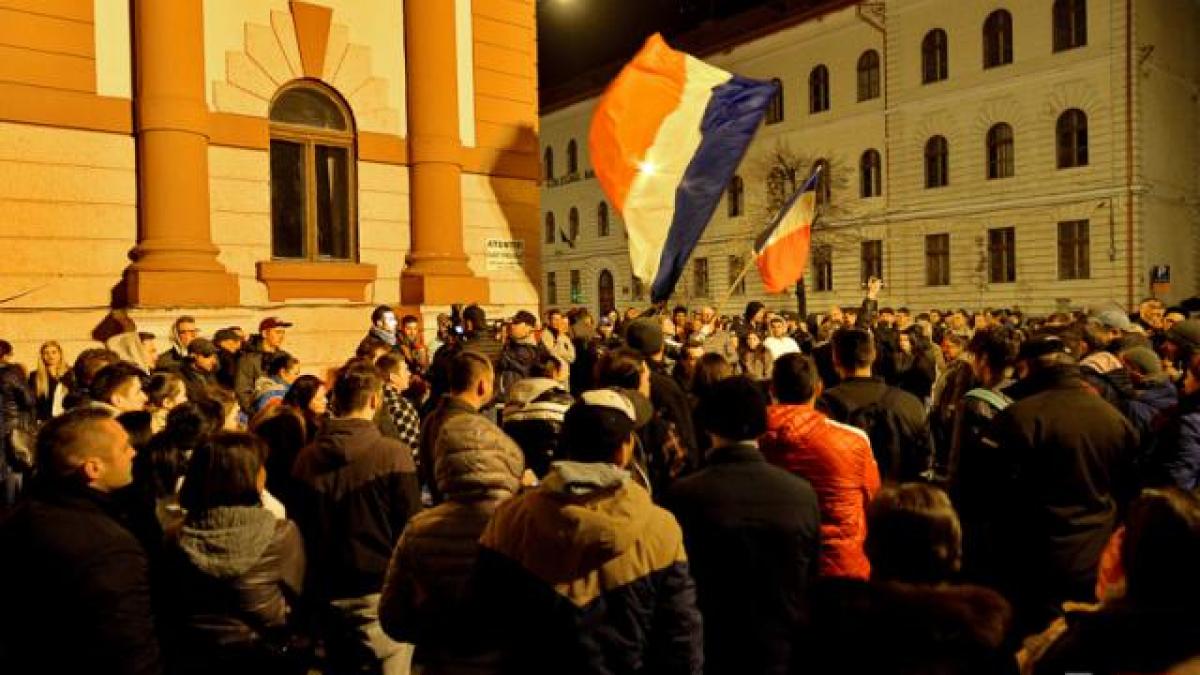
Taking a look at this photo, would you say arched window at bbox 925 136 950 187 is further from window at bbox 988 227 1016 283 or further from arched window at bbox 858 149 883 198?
window at bbox 988 227 1016 283

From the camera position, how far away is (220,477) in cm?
340

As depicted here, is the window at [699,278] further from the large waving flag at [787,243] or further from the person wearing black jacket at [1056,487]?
the person wearing black jacket at [1056,487]

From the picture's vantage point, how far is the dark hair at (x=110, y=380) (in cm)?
534

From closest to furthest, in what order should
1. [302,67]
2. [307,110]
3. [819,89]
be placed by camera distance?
[302,67] < [307,110] < [819,89]

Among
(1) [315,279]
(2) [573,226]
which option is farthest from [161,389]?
(2) [573,226]

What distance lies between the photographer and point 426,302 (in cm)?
1275

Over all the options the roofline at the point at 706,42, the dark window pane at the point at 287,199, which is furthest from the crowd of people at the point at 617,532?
the roofline at the point at 706,42

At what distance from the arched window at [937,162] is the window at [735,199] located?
9.63m

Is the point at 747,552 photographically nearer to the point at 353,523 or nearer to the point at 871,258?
the point at 353,523

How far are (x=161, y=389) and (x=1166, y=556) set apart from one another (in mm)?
5315

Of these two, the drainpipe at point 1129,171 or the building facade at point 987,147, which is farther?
the building facade at point 987,147

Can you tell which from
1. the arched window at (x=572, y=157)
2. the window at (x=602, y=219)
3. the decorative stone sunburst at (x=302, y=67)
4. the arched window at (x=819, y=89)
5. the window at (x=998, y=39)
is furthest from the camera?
the arched window at (x=572, y=157)

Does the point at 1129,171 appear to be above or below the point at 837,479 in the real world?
above

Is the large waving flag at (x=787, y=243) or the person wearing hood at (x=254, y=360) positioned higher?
the large waving flag at (x=787, y=243)
